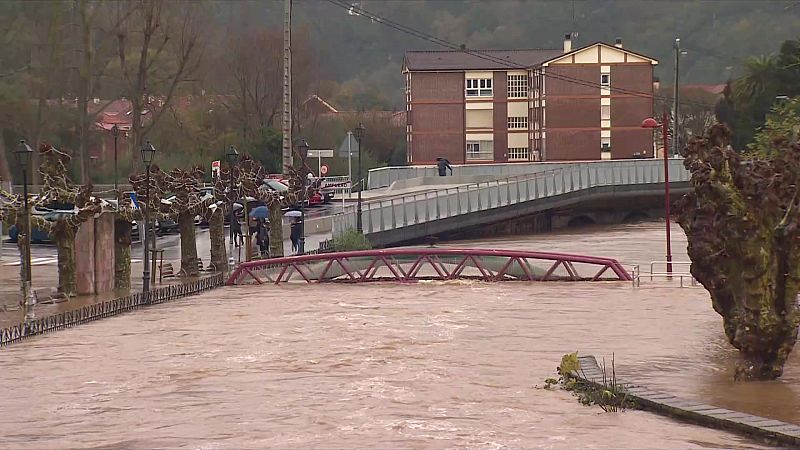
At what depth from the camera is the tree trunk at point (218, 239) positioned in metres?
40.0

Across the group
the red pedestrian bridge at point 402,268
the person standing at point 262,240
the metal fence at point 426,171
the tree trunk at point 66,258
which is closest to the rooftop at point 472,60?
the metal fence at point 426,171

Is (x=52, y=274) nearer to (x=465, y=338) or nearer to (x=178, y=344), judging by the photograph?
(x=178, y=344)

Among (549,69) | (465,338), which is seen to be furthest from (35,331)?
(549,69)

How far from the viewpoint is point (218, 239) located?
132 ft

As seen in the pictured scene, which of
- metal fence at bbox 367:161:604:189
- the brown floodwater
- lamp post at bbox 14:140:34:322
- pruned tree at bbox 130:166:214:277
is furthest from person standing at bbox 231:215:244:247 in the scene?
metal fence at bbox 367:161:604:189

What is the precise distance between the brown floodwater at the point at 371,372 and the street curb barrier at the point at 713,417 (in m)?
0.18

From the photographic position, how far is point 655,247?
5331 centimetres

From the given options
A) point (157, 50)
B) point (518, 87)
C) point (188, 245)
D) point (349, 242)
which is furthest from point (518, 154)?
→ point (188, 245)

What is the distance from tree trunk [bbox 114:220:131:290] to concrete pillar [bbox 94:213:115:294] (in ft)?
1.30

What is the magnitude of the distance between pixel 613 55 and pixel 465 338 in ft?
223

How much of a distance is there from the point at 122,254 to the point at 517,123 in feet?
203

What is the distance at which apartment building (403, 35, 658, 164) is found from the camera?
90312mm

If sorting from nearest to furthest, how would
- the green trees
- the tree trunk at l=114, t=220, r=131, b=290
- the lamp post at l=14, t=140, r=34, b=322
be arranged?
the lamp post at l=14, t=140, r=34, b=322, the tree trunk at l=114, t=220, r=131, b=290, the green trees

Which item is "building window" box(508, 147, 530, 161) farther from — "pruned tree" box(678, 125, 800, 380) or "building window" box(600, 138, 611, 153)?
"pruned tree" box(678, 125, 800, 380)
